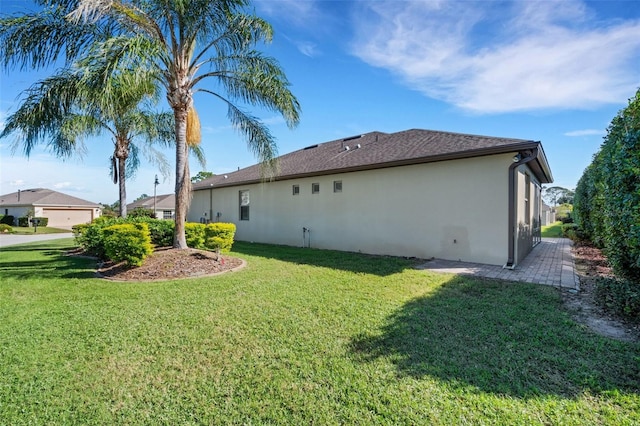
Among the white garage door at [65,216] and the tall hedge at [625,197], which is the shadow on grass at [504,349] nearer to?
the tall hedge at [625,197]

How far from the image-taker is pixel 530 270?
7.64 metres

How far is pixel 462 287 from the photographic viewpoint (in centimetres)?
597

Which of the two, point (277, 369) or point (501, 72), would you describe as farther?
point (501, 72)

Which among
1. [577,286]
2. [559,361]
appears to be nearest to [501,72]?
[577,286]

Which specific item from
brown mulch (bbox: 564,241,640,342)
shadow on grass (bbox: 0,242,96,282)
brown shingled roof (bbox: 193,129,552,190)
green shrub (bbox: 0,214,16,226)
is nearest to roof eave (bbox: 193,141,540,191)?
brown shingled roof (bbox: 193,129,552,190)

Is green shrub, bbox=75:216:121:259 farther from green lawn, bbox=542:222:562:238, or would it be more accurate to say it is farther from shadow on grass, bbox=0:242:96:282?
green lawn, bbox=542:222:562:238

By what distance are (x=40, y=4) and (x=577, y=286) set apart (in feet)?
45.3

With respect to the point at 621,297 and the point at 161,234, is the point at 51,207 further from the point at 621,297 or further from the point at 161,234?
the point at 621,297

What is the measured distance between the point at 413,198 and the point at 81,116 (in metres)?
12.0

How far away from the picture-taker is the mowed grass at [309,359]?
246 cm

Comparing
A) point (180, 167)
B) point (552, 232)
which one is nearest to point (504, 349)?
point (180, 167)

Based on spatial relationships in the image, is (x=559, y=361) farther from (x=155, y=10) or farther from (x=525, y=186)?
(x=155, y=10)

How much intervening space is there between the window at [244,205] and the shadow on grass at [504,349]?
12418 millimetres

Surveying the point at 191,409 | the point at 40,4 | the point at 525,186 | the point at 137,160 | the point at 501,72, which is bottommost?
the point at 191,409
